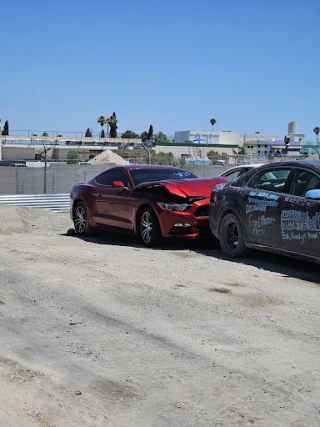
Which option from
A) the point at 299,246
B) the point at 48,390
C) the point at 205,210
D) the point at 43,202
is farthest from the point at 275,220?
the point at 43,202

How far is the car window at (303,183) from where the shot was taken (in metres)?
9.12

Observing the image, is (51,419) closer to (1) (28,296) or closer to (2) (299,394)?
(2) (299,394)

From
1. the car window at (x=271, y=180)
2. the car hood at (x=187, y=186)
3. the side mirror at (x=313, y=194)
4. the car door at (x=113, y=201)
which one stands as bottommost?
the car door at (x=113, y=201)

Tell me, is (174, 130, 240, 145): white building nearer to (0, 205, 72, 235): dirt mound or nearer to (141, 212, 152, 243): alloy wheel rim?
(0, 205, 72, 235): dirt mound

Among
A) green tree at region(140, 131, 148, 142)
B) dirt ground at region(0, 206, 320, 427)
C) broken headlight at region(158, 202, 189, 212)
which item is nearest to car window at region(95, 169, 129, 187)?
broken headlight at region(158, 202, 189, 212)

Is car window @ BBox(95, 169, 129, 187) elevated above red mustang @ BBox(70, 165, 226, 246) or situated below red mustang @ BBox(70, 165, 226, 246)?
above

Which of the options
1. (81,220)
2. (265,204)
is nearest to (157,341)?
(265,204)

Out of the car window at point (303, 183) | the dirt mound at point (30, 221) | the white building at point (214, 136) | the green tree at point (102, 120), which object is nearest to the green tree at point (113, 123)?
the green tree at point (102, 120)

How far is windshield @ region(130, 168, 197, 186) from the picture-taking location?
12.8 m

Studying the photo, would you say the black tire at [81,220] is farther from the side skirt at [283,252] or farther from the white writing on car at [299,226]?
the white writing on car at [299,226]

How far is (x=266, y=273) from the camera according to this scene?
30.0 ft

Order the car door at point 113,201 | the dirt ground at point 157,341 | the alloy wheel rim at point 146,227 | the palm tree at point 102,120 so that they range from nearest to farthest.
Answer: the dirt ground at point 157,341 < the alloy wheel rim at point 146,227 < the car door at point 113,201 < the palm tree at point 102,120

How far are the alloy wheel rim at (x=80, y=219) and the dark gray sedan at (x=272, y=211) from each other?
3567 millimetres

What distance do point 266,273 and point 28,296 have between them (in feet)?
10.5
